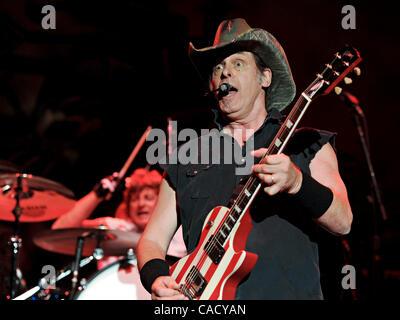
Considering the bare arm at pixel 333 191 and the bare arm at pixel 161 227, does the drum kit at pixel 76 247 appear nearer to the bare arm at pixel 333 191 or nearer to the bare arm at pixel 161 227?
the bare arm at pixel 161 227

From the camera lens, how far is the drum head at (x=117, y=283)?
12.9 ft

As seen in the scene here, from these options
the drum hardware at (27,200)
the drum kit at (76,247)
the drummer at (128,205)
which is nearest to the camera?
the drum kit at (76,247)

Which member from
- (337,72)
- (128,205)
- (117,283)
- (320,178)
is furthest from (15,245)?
(337,72)

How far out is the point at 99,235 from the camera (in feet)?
13.4

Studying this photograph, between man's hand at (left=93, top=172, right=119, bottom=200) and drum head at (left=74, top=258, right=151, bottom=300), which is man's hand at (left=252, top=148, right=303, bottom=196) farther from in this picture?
man's hand at (left=93, top=172, right=119, bottom=200)

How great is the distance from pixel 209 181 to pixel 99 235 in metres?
2.15

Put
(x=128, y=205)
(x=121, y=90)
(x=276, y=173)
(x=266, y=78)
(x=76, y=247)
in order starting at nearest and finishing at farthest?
(x=276, y=173) → (x=266, y=78) → (x=76, y=247) → (x=128, y=205) → (x=121, y=90)

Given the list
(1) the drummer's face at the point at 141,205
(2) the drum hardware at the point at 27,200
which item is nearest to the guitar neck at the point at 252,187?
(2) the drum hardware at the point at 27,200

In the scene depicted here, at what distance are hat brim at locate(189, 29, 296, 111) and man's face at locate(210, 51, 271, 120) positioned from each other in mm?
43

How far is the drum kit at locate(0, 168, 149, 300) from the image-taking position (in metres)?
3.86

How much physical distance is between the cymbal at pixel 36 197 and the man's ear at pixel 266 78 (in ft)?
7.93

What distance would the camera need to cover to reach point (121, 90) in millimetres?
6547

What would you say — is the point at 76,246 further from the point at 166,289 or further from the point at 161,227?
the point at 166,289

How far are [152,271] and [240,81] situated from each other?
1.05 metres
